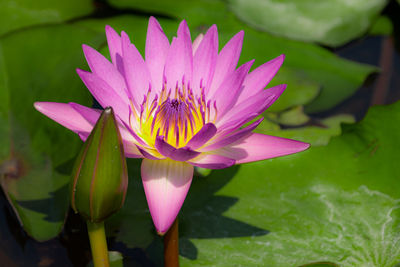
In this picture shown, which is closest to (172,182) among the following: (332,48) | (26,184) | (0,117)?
(26,184)

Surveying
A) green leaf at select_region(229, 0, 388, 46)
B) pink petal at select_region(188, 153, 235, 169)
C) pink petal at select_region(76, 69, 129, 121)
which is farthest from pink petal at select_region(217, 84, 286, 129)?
green leaf at select_region(229, 0, 388, 46)

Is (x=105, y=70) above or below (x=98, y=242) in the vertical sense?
above

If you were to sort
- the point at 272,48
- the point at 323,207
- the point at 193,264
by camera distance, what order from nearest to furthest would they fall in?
1. the point at 193,264
2. the point at 323,207
3. the point at 272,48

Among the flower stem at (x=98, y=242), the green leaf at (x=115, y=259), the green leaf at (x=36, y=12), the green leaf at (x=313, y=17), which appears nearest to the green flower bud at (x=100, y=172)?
the flower stem at (x=98, y=242)

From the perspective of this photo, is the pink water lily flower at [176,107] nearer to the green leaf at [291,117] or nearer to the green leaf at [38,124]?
the green leaf at [38,124]

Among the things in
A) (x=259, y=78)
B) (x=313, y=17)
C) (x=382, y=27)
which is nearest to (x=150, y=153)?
(x=259, y=78)

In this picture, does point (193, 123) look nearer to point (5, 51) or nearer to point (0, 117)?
point (0, 117)

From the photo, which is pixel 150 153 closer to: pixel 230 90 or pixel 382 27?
pixel 230 90
